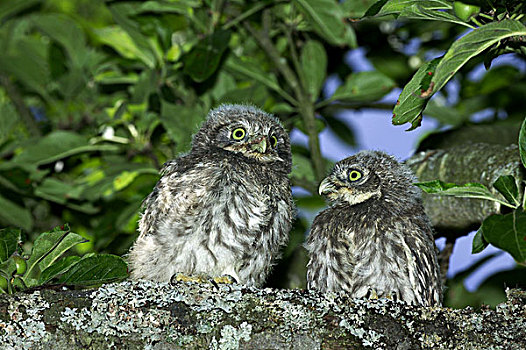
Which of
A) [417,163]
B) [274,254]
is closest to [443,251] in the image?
[417,163]

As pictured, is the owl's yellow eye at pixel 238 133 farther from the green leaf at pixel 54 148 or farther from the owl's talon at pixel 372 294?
the green leaf at pixel 54 148

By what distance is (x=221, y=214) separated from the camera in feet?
10.2

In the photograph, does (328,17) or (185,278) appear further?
(328,17)

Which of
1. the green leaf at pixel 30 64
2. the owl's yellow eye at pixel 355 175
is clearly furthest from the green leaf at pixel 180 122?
the green leaf at pixel 30 64

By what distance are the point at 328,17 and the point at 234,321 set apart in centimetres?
227

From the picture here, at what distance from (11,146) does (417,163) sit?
2764 mm

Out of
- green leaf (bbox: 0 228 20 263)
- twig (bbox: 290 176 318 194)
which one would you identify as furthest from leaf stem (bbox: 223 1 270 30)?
green leaf (bbox: 0 228 20 263)

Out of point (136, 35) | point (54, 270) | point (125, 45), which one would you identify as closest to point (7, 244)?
point (54, 270)

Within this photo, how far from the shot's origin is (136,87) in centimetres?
440

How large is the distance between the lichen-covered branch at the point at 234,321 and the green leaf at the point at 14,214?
2.18 m

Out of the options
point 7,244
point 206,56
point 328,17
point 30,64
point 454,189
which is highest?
point 328,17

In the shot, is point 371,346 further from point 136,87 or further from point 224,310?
point 136,87

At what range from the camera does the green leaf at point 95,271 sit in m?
2.46

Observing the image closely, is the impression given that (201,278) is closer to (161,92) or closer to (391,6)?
(391,6)
